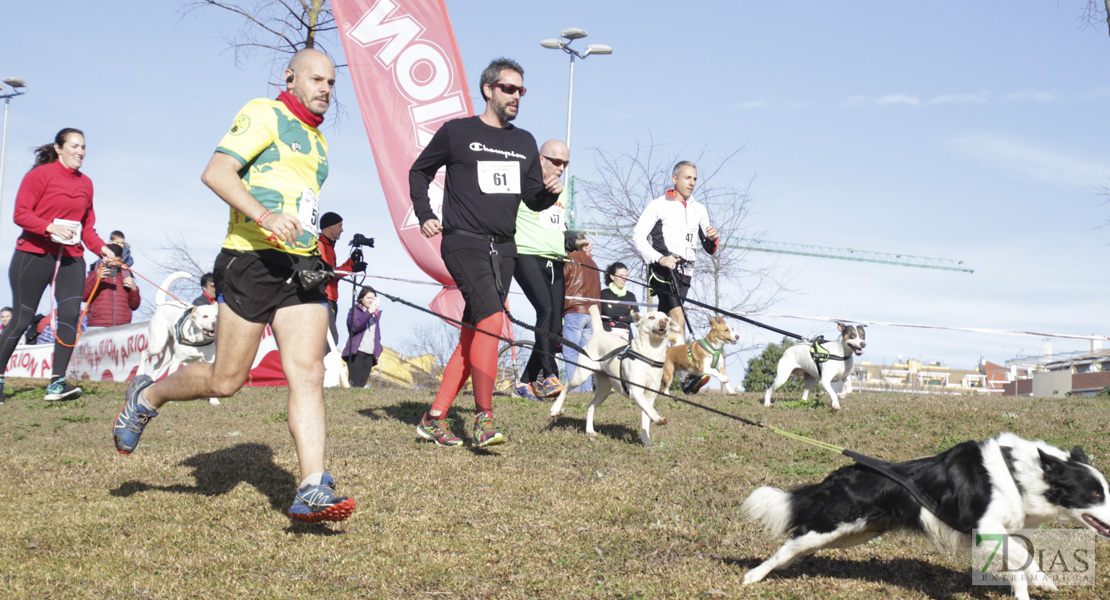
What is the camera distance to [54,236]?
8.50 m

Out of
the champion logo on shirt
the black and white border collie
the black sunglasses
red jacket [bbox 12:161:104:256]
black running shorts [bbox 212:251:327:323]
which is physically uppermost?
the black sunglasses

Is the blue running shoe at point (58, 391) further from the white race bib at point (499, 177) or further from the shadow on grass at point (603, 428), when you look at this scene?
the white race bib at point (499, 177)

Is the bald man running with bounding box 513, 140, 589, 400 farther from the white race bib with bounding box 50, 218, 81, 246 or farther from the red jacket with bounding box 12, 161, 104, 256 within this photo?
the white race bib with bounding box 50, 218, 81, 246

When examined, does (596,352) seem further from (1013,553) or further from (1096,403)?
(1096,403)

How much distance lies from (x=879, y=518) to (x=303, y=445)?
2.61 meters

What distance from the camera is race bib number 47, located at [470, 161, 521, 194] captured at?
5938 millimetres

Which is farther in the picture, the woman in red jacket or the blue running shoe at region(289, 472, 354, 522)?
the woman in red jacket

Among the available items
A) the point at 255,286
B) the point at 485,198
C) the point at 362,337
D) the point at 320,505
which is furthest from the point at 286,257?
the point at 362,337

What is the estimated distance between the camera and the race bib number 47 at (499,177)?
19.5ft

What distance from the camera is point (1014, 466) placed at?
3658 mm

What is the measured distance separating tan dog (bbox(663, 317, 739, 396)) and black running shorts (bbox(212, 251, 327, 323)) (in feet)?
28.1

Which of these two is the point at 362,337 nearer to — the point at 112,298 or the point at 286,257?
the point at 112,298

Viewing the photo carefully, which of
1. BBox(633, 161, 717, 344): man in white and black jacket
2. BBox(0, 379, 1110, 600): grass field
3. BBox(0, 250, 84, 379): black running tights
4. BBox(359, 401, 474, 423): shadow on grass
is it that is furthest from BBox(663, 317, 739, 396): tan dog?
BBox(0, 250, 84, 379): black running tights

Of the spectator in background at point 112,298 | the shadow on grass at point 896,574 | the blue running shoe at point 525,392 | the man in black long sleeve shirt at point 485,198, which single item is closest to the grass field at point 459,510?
the shadow on grass at point 896,574
